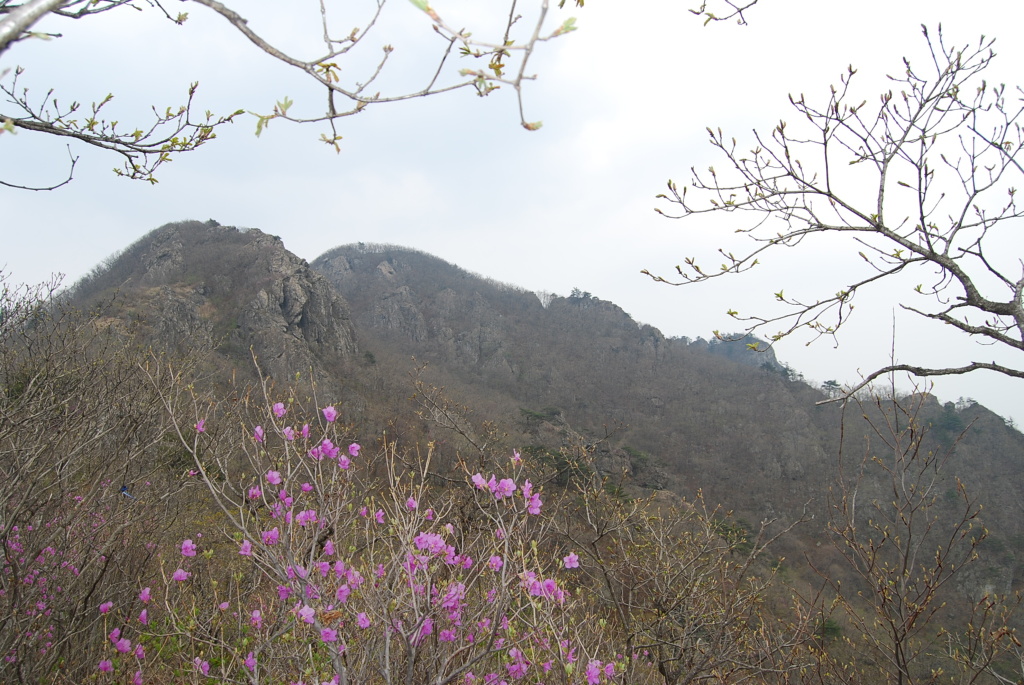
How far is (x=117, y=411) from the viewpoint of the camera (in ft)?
19.3

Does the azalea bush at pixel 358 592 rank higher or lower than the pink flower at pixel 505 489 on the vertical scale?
lower

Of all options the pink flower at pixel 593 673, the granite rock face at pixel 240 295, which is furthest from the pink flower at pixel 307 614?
the granite rock face at pixel 240 295

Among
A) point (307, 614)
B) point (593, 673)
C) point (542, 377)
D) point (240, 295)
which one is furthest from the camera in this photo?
point (542, 377)

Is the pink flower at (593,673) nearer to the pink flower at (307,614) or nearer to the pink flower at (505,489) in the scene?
the pink flower at (505,489)

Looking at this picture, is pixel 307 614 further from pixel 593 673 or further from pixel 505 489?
pixel 593 673

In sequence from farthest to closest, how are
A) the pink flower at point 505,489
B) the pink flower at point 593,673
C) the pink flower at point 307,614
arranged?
the pink flower at point 505,489 → the pink flower at point 593,673 → the pink flower at point 307,614

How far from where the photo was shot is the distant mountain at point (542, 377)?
107 ft

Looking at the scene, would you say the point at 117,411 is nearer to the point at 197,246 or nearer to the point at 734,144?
the point at 734,144

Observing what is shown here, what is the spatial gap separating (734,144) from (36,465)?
193 inches

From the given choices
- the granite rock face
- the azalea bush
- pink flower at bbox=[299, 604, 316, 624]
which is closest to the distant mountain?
the granite rock face

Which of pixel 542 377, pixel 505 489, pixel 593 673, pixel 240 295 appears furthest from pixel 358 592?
pixel 542 377

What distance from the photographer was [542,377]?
58844 millimetres

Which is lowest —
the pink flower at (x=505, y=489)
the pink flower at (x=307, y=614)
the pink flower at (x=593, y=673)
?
the pink flower at (x=593, y=673)

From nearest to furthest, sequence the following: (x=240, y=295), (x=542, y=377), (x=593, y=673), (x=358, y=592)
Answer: (x=593, y=673) → (x=358, y=592) → (x=240, y=295) → (x=542, y=377)
